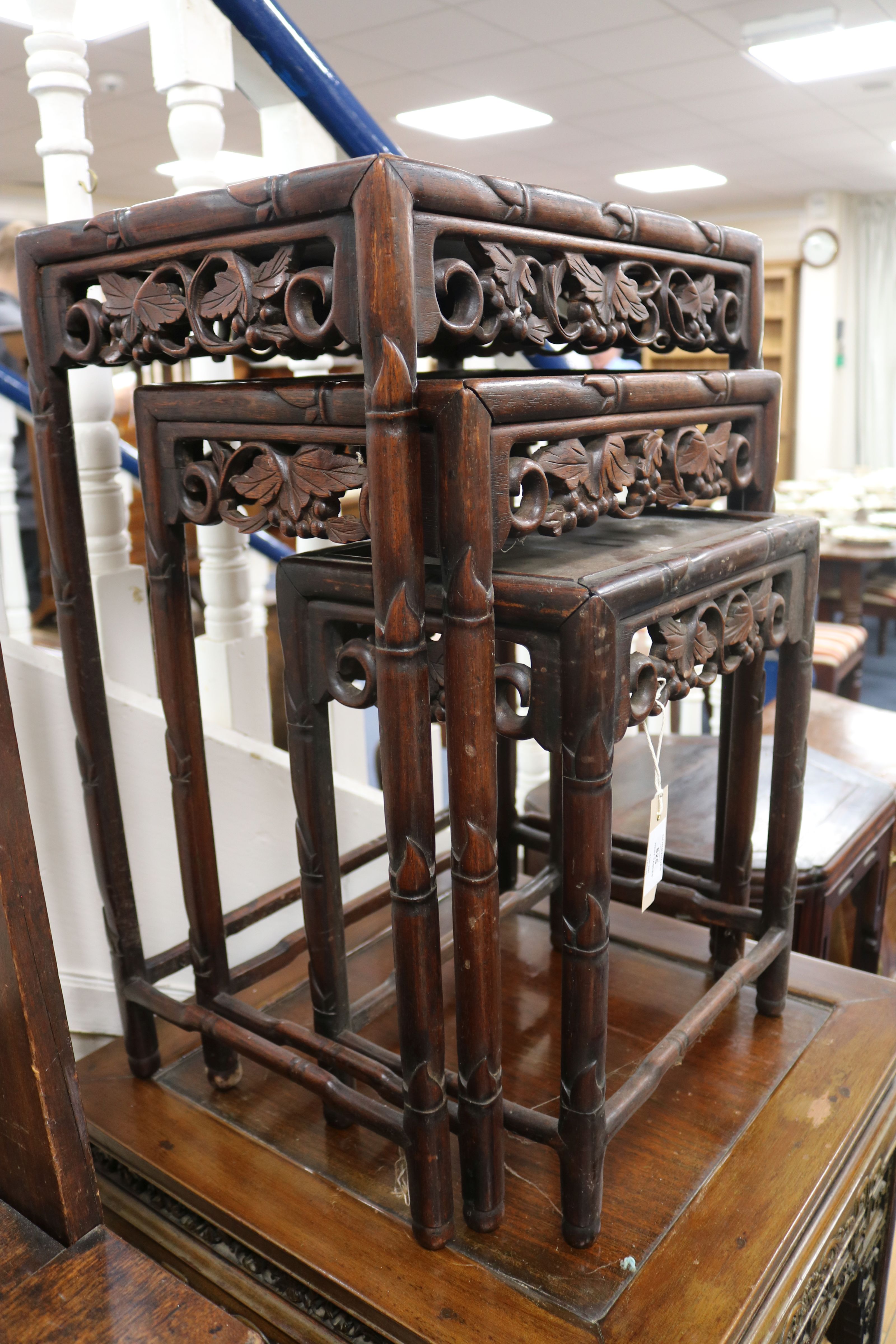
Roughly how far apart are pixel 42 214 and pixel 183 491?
863 centimetres

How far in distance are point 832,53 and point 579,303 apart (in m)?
5.32

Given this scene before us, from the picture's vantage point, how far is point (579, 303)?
0.83 m

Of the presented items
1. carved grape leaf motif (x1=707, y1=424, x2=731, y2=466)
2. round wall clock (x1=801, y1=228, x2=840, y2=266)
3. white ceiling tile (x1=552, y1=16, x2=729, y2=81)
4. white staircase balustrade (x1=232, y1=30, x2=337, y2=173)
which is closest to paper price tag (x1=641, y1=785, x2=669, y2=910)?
carved grape leaf motif (x1=707, y1=424, x2=731, y2=466)

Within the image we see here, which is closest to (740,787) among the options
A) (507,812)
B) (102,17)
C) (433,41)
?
(507,812)

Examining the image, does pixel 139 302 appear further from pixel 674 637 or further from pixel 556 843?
pixel 556 843

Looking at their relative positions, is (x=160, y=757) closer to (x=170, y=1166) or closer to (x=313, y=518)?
(x=170, y=1166)

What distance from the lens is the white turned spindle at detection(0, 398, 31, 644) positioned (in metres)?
1.60

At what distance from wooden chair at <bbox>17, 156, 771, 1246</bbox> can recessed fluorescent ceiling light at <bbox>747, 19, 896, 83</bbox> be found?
465 centimetres

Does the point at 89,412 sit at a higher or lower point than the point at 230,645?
higher

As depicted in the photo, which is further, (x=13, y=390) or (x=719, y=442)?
(x=13, y=390)

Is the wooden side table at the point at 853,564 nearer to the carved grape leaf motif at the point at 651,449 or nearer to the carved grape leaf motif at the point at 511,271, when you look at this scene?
the carved grape leaf motif at the point at 651,449

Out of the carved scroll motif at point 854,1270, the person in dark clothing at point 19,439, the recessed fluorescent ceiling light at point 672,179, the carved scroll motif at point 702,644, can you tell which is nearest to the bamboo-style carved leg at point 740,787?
the carved scroll motif at point 702,644

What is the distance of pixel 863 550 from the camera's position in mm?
4395

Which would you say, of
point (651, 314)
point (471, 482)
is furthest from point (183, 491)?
point (651, 314)
